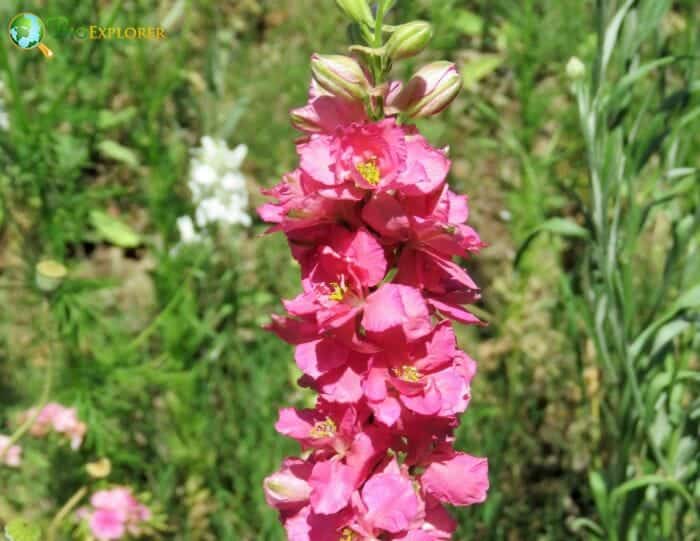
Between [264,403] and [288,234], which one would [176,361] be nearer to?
[264,403]

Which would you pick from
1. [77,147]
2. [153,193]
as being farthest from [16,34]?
[153,193]

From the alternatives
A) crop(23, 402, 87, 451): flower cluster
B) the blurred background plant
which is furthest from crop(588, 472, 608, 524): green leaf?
crop(23, 402, 87, 451): flower cluster

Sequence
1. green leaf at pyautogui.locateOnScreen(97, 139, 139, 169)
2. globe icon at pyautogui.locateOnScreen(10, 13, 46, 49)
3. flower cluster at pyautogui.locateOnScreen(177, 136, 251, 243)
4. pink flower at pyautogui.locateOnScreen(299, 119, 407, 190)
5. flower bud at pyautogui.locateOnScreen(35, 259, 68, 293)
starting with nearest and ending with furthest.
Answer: pink flower at pyautogui.locateOnScreen(299, 119, 407, 190) < flower bud at pyautogui.locateOnScreen(35, 259, 68, 293) < globe icon at pyautogui.locateOnScreen(10, 13, 46, 49) < flower cluster at pyautogui.locateOnScreen(177, 136, 251, 243) < green leaf at pyautogui.locateOnScreen(97, 139, 139, 169)

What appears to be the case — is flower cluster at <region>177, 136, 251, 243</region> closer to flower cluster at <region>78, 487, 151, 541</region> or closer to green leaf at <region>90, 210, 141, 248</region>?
green leaf at <region>90, 210, 141, 248</region>

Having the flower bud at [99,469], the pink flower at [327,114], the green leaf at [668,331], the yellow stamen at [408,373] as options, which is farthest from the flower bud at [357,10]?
the flower bud at [99,469]

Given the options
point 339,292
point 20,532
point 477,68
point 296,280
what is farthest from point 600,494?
point 477,68

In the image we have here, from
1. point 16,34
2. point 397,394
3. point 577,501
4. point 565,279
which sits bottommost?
point 577,501

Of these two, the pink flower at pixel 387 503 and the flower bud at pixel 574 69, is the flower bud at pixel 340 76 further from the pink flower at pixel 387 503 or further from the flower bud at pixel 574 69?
the flower bud at pixel 574 69
